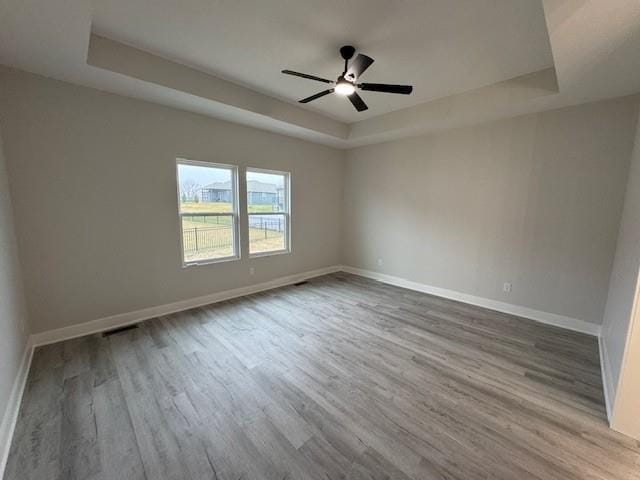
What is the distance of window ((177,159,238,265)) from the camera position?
3619 millimetres

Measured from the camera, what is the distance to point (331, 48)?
2.53 meters

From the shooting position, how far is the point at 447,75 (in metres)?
3.00

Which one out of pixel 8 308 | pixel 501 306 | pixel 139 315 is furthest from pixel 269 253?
pixel 501 306

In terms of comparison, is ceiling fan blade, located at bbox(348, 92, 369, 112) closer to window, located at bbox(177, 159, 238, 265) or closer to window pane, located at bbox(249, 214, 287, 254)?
window, located at bbox(177, 159, 238, 265)

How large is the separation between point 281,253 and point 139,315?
7.58 feet

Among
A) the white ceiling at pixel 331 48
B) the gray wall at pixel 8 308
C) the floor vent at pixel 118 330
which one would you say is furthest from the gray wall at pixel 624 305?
the floor vent at pixel 118 330

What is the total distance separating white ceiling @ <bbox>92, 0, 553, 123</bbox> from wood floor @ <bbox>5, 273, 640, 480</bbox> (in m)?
2.97

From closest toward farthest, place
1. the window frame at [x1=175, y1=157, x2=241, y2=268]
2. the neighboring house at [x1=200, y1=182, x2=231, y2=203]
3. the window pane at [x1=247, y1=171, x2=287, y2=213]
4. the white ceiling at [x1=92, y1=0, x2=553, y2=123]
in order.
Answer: the white ceiling at [x1=92, y1=0, x2=553, y2=123], the window frame at [x1=175, y1=157, x2=241, y2=268], the neighboring house at [x1=200, y1=182, x2=231, y2=203], the window pane at [x1=247, y1=171, x2=287, y2=213]

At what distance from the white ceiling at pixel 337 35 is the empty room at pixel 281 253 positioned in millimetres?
26

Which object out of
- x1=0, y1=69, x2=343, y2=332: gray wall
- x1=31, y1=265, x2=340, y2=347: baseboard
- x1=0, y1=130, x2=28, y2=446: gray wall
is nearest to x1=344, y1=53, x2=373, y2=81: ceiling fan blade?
x1=0, y1=69, x2=343, y2=332: gray wall

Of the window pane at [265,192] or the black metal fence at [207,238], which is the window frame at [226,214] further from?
the window pane at [265,192]

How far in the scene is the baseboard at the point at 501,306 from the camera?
125 inches

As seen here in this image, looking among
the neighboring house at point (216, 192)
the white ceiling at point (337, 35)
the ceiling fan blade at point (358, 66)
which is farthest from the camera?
the neighboring house at point (216, 192)

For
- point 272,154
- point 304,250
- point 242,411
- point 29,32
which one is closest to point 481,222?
point 304,250
